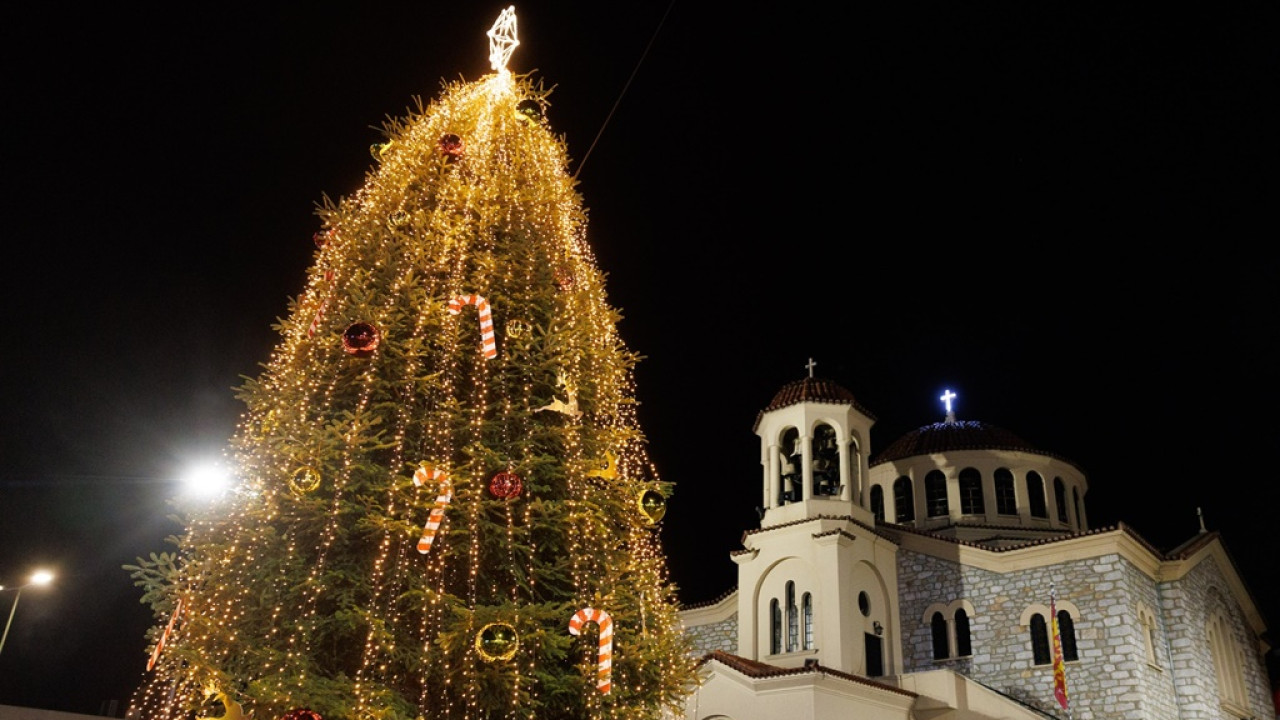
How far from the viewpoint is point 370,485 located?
7199 mm

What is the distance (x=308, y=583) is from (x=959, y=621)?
15394mm

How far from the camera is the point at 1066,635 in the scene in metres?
17.5

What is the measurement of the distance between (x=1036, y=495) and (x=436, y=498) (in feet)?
66.5

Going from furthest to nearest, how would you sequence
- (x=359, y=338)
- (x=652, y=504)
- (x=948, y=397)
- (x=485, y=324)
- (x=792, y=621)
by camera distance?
1. (x=948, y=397)
2. (x=792, y=621)
3. (x=652, y=504)
4. (x=485, y=324)
5. (x=359, y=338)

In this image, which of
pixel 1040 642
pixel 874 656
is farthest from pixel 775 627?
pixel 1040 642

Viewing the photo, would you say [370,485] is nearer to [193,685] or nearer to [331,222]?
[193,685]

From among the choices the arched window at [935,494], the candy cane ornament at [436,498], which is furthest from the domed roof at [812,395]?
the candy cane ornament at [436,498]

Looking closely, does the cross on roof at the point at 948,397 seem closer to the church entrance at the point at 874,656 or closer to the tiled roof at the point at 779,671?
the church entrance at the point at 874,656

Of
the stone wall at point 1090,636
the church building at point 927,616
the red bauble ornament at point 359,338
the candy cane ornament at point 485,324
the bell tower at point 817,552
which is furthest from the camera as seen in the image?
the bell tower at point 817,552

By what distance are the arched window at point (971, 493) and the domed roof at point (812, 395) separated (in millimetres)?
5047

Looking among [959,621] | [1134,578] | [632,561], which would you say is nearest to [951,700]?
[959,621]

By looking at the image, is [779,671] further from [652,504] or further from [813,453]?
[652,504]

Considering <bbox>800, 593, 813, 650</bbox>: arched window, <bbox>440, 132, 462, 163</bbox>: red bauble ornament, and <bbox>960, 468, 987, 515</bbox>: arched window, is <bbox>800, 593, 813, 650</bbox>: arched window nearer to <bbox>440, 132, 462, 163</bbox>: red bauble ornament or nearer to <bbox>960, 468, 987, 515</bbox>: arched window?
<bbox>960, 468, 987, 515</bbox>: arched window

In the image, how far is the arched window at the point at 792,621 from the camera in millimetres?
17906
